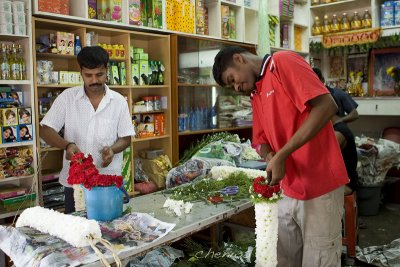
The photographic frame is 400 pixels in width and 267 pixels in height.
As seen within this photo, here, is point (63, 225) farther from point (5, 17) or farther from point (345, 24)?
point (345, 24)

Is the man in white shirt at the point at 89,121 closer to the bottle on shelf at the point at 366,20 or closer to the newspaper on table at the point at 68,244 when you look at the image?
the newspaper on table at the point at 68,244

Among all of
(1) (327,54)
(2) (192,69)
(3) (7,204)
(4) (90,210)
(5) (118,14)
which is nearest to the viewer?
(4) (90,210)

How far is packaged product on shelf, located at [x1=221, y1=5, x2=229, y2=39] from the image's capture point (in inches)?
193

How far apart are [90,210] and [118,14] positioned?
241 centimetres

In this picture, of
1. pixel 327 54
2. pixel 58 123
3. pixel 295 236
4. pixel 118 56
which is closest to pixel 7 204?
pixel 58 123

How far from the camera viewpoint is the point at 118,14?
3.80m

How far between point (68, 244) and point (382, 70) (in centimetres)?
555

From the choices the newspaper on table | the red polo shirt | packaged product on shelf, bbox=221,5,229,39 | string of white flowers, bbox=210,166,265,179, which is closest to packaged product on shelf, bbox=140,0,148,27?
packaged product on shelf, bbox=221,5,229,39

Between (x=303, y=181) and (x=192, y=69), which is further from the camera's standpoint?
(x=192, y=69)

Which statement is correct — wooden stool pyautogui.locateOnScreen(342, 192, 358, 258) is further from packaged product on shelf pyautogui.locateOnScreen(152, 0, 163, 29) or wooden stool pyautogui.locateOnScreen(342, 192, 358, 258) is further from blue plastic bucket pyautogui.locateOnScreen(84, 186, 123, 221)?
packaged product on shelf pyautogui.locateOnScreen(152, 0, 163, 29)

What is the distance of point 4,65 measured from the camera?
9.91ft

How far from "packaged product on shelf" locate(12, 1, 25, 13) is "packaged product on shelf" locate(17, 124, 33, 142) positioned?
0.88m

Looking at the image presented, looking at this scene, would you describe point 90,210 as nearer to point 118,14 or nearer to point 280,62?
point 280,62

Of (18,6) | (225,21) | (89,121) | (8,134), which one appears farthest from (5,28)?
(225,21)
